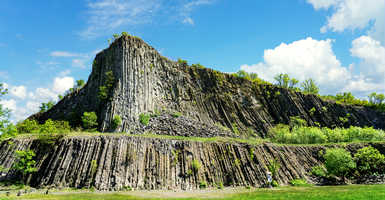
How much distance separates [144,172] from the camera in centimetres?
2570

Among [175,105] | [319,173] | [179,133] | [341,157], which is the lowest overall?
[319,173]

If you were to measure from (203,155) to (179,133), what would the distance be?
9890 mm

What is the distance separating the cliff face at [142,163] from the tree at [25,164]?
2.15ft

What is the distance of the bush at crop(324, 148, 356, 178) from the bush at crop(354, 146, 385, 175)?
359 cm

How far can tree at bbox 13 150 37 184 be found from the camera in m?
24.8

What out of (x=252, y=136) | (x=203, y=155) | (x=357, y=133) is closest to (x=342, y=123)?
(x=357, y=133)

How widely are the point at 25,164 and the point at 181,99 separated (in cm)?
2802

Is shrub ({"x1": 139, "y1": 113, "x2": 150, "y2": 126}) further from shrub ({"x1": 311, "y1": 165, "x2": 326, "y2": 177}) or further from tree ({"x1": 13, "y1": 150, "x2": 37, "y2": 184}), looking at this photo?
shrub ({"x1": 311, "y1": 165, "x2": 326, "y2": 177})

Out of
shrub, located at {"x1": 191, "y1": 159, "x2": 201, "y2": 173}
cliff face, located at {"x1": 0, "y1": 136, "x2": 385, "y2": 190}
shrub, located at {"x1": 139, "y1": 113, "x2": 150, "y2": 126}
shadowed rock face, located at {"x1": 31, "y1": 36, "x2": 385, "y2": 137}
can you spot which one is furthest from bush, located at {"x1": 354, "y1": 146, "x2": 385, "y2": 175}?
shrub, located at {"x1": 139, "y1": 113, "x2": 150, "y2": 126}

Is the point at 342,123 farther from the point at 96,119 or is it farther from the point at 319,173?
the point at 96,119

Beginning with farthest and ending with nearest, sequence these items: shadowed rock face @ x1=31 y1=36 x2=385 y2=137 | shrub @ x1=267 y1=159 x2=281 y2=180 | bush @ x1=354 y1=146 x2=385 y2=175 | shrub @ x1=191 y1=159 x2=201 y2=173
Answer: shadowed rock face @ x1=31 y1=36 x2=385 y2=137
bush @ x1=354 y1=146 x2=385 y2=175
shrub @ x1=267 y1=159 x2=281 y2=180
shrub @ x1=191 y1=159 x2=201 y2=173

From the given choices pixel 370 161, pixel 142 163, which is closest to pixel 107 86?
pixel 142 163

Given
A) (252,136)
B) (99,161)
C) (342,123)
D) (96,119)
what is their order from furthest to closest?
(342,123) < (252,136) < (96,119) < (99,161)

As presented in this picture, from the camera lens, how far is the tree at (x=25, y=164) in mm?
24828
